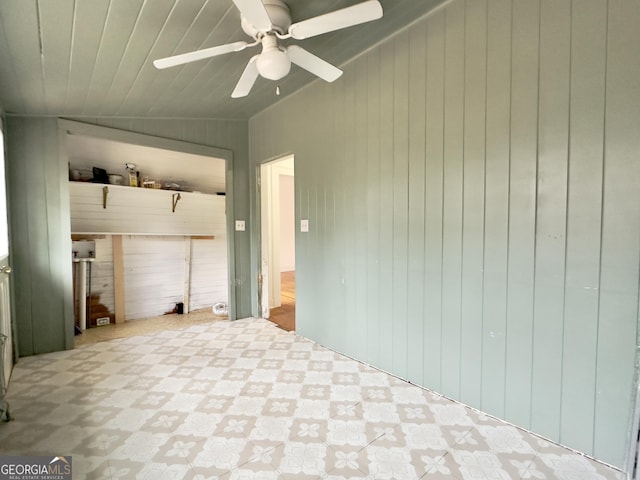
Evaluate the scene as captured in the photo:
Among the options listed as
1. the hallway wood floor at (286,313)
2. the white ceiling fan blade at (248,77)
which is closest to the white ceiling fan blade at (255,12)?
the white ceiling fan blade at (248,77)

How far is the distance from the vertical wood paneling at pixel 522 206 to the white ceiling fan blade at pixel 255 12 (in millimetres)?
1377

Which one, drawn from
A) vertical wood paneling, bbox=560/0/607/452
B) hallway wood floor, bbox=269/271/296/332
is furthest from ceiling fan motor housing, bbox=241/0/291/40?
hallway wood floor, bbox=269/271/296/332

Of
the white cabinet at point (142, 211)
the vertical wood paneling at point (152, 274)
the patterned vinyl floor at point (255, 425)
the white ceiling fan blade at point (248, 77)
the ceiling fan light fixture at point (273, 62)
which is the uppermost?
the white ceiling fan blade at point (248, 77)

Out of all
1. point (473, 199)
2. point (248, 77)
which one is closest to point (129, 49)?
point (248, 77)

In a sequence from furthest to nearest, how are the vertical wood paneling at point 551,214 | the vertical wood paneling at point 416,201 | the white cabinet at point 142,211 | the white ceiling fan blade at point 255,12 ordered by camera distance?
the white cabinet at point 142,211 < the vertical wood paneling at point 416,201 < the vertical wood paneling at point 551,214 < the white ceiling fan blade at point 255,12

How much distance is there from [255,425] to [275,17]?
7.65 ft

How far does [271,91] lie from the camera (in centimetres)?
307

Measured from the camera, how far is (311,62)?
1.81 m

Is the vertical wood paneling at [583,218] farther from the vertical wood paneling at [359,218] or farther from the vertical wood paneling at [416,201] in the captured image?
the vertical wood paneling at [359,218]

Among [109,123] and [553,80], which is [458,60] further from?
[109,123]

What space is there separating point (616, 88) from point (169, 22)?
234cm

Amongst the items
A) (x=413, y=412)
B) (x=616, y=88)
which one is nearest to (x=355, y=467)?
(x=413, y=412)

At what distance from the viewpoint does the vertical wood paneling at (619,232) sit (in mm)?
1373

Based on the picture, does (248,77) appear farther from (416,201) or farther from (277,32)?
(416,201)
